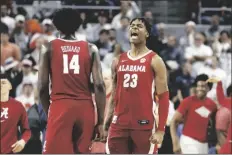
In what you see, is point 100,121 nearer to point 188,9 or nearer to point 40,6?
point 40,6

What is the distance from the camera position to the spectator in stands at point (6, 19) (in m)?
20.1

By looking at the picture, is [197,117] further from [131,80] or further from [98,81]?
[98,81]

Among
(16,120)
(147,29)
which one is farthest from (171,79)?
(147,29)

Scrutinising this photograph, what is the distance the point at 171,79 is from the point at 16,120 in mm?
6684

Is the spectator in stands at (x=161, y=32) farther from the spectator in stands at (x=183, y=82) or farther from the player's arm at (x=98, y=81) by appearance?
the player's arm at (x=98, y=81)

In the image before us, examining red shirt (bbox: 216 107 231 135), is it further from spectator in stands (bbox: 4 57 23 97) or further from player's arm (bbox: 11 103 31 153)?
spectator in stands (bbox: 4 57 23 97)

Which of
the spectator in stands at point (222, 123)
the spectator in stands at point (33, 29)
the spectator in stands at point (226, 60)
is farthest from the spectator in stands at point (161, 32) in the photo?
the spectator in stands at point (222, 123)

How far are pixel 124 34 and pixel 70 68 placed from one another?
39.1 feet

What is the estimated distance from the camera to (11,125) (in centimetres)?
1132

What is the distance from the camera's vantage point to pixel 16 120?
11.4m

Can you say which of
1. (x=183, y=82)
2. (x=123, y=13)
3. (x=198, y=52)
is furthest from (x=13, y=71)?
(x=123, y=13)

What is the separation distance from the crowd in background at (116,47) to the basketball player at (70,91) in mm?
6150

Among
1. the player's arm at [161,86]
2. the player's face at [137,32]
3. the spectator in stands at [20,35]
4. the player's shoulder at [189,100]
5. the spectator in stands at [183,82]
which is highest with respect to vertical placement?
the player's face at [137,32]

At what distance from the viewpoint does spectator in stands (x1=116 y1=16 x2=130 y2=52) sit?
20141 mm
